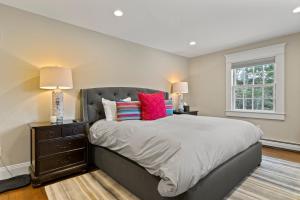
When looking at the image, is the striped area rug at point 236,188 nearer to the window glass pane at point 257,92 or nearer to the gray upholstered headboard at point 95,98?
the gray upholstered headboard at point 95,98

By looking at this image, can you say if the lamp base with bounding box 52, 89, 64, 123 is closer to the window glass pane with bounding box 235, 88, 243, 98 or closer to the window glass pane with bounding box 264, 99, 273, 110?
the window glass pane with bounding box 235, 88, 243, 98

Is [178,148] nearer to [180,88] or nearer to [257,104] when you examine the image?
[180,88]

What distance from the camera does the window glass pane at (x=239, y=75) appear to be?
4094 millimetres

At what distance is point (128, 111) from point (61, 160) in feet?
3.85

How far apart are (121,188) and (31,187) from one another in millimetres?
1132

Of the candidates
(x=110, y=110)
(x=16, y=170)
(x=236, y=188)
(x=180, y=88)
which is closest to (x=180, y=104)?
(x=180, y=88)

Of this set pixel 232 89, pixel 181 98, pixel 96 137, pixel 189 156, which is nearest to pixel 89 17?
pixel 96 137

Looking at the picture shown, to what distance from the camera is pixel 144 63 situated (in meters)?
3.90

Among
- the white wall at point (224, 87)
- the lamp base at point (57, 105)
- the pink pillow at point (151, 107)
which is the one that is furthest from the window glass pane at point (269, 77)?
the lamp base at point (57, 105)

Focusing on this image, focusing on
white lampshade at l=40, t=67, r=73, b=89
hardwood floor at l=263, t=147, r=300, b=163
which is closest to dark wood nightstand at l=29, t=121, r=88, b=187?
white lampshade at l=40, t=67, r=73, b=89

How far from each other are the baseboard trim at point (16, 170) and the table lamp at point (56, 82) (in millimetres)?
764

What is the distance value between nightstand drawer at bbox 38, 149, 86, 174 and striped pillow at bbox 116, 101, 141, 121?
2.50 feet

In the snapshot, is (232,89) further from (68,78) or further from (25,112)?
(25,112)

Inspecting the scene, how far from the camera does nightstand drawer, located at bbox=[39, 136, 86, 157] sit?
2.09 meters
